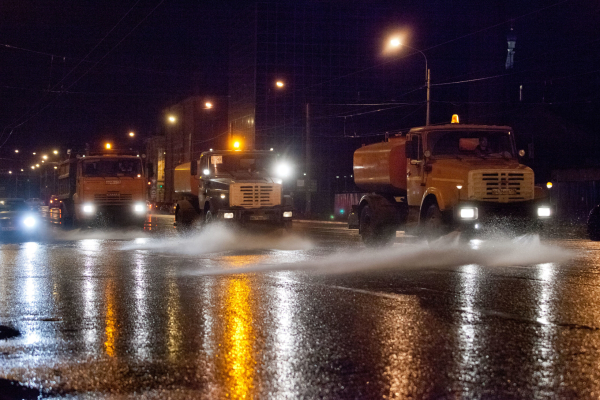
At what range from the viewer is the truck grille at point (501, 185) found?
17.0 metres

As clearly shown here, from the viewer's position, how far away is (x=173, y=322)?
8.96m

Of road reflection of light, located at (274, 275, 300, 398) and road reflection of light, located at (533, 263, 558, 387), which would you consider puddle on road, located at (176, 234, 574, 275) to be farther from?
road reflection of light, located at (533, 263, 558, 387)

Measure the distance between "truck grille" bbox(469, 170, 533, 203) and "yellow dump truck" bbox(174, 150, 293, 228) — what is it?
307 inches

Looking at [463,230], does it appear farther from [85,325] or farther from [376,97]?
[376,97]

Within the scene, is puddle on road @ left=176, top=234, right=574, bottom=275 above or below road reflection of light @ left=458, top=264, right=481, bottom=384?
above

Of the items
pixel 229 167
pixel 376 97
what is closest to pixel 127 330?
pixel 229 167

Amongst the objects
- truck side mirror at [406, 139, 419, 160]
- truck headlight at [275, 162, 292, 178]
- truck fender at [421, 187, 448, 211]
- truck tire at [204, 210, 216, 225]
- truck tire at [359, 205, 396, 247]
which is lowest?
truck tire at [359, 205, 396, 247]

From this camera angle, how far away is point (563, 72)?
64.2 meters

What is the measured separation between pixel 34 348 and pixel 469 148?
12810 millimetres

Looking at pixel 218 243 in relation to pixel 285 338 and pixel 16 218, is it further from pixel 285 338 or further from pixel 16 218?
pixel 285 338

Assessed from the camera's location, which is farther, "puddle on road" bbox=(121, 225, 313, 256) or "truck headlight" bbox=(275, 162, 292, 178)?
"truck headlight" bbox=(275, 162, 292, 178)

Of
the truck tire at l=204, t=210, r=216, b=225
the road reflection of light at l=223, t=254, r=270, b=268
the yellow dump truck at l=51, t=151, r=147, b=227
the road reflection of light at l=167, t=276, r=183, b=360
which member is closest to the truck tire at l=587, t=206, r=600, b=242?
the road reflection of light at l=223, t=254, r=270, b=268

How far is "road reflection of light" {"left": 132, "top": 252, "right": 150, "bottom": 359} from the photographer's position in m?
7.46

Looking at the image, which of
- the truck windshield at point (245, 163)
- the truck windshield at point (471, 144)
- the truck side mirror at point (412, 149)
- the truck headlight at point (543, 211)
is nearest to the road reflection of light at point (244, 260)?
the truck side mirror at point (412, 149)
